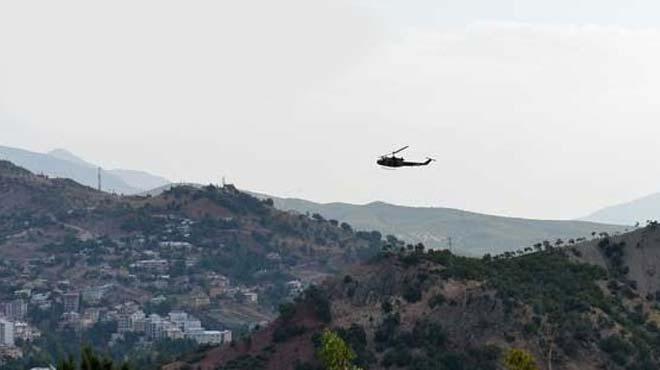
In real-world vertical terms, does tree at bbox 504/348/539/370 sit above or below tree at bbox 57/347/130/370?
below

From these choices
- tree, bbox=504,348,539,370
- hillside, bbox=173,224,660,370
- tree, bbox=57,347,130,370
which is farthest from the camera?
hillside, bbox=173,224,660,370

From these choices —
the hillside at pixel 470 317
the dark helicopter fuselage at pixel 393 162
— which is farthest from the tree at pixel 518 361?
the hillside at pixel 470 317

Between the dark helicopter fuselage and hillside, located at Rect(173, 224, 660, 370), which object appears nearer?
the dark helicopter fuselage

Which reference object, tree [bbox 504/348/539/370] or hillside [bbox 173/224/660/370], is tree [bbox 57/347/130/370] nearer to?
tree [bbox 504/348/539/370]

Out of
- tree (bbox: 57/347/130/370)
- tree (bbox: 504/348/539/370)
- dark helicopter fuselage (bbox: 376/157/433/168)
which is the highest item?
dark helicopter fuselage (bbox: 376/157/433/168)

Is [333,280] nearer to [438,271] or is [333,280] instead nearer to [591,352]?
[438,271]

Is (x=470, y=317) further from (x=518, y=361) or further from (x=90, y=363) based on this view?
(x=90, y=363)

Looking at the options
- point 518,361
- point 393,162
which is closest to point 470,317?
point 518,361

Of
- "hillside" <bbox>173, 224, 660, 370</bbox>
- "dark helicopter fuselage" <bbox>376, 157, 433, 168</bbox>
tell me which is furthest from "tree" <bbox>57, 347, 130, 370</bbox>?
"hillside" <bbox>173, 224, 660, 370</bbox>
